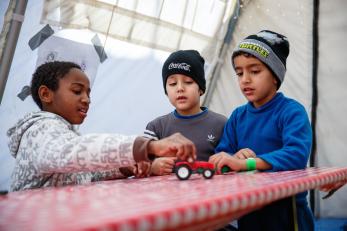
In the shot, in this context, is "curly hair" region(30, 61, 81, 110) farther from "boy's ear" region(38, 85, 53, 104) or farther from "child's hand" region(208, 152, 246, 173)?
"child's hand" region(208, 152, 246, 173)

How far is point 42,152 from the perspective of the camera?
0.69 metres

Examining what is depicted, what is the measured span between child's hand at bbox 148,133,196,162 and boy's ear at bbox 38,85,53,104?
1.63ft

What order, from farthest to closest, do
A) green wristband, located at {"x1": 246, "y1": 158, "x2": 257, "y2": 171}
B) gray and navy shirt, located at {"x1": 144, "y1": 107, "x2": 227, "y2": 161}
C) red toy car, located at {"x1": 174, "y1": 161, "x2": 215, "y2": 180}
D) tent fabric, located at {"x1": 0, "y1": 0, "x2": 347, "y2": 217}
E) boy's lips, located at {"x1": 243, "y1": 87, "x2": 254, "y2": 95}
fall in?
tent fabric, located at {"x1": 0, "y1": 0, "x2": 347, "y2": 217} < gray and navy shirt, located at {"x1": 144, "y1": 107, "x2": 227, "y2": 161} < boy's lips, located at {"x1": 243, "y1": 87, "x2": 254, "y2": 95} < green wristband, located at {"x1": 246, "y1": 158, "x2": 257, "y2": 171} < red toy car, located at {"x1": 174, "y1": 161, "x2": 215, "y2": 180}

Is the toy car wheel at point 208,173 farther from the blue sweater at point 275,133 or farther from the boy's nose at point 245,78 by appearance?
the boy's nose at point 245,78

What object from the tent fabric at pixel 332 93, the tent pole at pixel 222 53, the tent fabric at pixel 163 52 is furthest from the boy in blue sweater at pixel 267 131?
the tent pole at pixel 222 53

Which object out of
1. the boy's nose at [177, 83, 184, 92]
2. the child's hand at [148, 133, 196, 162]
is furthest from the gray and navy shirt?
the child's hand at [148, 133, 196, 162]

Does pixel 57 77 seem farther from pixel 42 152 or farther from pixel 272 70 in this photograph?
pixel 272 70

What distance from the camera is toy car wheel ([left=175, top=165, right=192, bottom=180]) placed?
2.36ft

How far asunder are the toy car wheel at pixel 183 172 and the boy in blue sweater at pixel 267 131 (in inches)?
7.8

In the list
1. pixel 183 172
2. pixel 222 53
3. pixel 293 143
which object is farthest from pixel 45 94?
pixel 222 53

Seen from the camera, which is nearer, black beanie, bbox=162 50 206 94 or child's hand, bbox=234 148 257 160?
child's hand, bbox=234 148 257 160

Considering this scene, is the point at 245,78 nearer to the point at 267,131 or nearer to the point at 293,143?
the point at 267,131

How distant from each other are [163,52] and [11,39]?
990 mm

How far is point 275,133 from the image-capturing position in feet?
3.54
